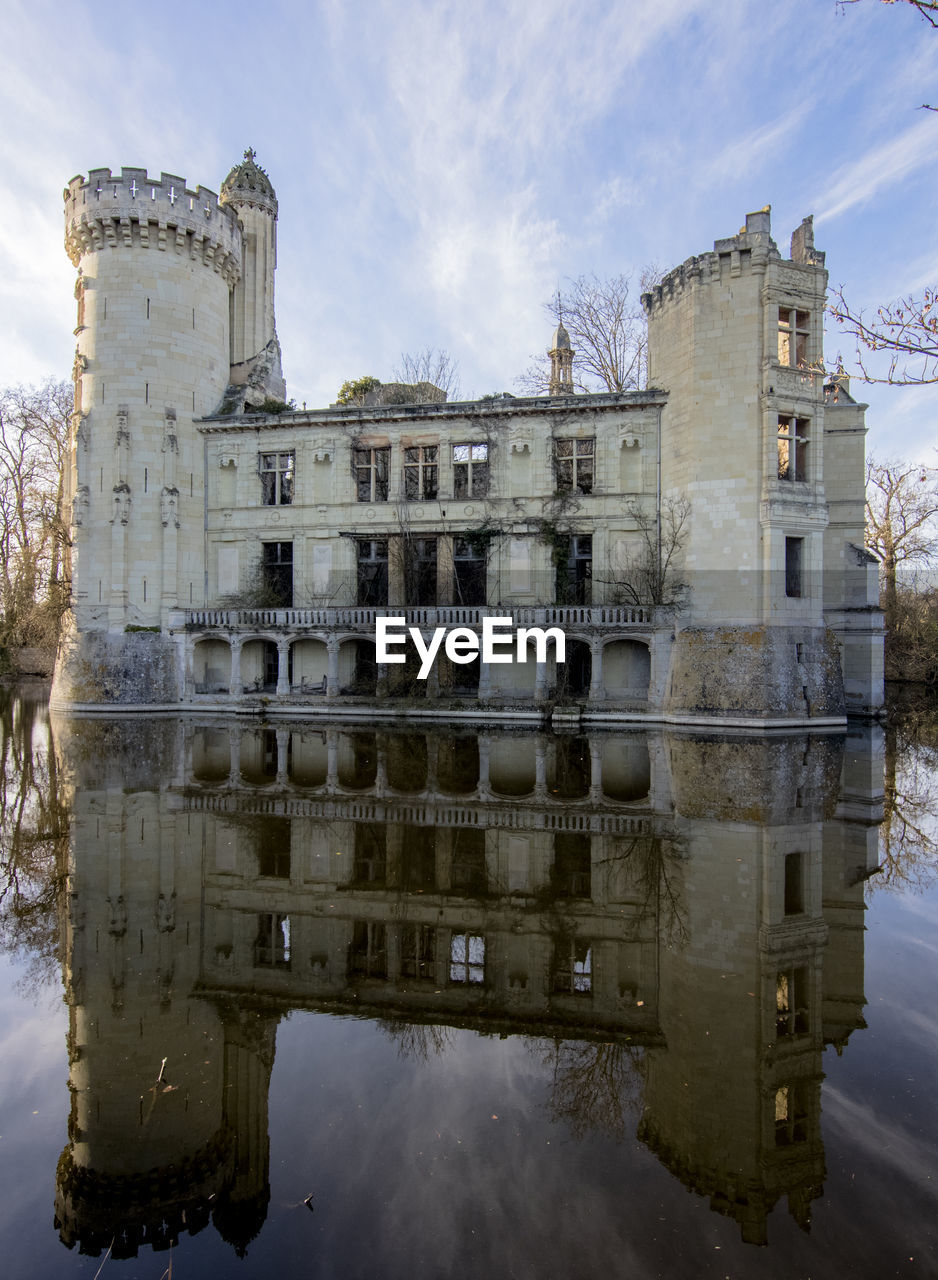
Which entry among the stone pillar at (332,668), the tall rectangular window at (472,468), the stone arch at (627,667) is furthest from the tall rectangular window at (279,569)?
the stone arch at (627,667)

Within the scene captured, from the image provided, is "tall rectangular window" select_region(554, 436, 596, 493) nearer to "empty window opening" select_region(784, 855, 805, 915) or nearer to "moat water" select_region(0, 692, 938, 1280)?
"moat water" select_region(0, 692, 938, 1280)

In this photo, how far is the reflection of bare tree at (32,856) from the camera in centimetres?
646

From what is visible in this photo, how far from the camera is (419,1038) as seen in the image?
5.04m

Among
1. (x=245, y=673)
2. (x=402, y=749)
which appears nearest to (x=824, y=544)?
(x=402, y=749)

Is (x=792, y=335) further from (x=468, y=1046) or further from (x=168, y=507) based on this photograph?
(x=468, y=1046)

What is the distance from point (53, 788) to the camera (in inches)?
495

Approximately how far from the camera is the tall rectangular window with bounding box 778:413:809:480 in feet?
76.5

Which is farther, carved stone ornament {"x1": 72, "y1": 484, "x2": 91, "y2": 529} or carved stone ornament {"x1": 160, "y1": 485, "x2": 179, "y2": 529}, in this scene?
carved stone ornament {"x1": 160, "y1": 485, "x2": 179, "y2": 529}

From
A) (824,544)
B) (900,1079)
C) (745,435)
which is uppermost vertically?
(745,435)

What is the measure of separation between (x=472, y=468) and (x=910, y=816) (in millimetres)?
19916

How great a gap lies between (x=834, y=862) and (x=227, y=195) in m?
37.2

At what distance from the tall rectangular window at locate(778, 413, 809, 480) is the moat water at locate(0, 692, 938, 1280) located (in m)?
15.9

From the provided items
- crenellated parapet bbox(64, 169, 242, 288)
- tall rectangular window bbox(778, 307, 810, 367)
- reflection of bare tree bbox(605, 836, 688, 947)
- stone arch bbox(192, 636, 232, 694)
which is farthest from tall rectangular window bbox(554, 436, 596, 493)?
reflection of bare tree bbox(605, 836, 688, 947)

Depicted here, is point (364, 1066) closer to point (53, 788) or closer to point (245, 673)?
point (53, 788)
